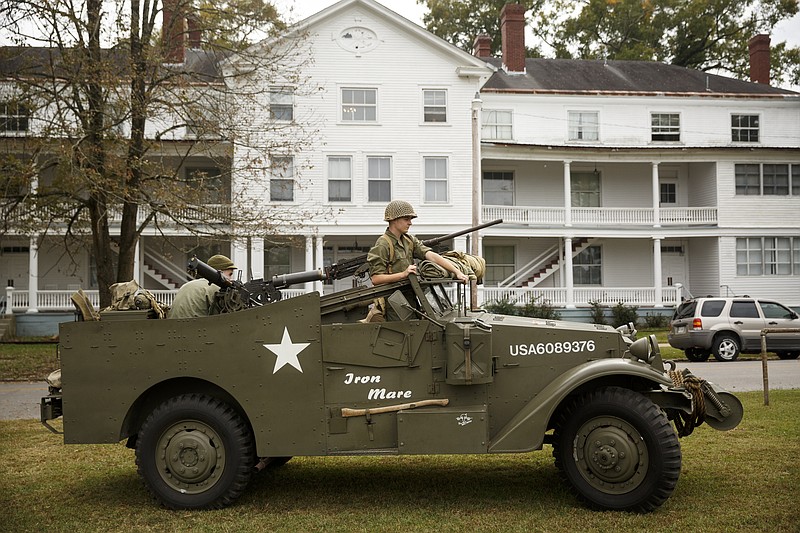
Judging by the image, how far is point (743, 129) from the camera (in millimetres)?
35969

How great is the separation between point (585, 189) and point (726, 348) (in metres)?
16.5

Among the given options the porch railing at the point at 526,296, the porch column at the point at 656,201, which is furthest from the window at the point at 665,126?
the porch railing at the point at 526,296

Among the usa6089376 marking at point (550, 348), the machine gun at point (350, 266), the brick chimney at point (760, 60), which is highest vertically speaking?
the brick chimney at point (760, 60)

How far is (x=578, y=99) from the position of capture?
34562 mm

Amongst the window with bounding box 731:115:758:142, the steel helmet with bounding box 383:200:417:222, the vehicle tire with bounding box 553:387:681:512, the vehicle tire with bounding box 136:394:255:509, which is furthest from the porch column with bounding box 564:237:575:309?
the vehicle tire with bounding box 136:394:255:509

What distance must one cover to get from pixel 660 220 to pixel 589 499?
29626 millimetres

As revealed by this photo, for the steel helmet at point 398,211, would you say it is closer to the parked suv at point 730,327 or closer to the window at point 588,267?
the parked suv at point 730,327

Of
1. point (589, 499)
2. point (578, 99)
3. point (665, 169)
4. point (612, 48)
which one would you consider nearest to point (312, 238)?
point (578, 99)

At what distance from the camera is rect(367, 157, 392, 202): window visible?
31016mm

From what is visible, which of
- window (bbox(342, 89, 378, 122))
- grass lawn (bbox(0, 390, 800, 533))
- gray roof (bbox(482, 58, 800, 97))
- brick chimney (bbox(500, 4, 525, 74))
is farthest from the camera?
brick chimney (bbox(500, 4, 525, 74))

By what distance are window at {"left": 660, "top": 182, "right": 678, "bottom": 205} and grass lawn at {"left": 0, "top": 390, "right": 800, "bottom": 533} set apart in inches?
1111

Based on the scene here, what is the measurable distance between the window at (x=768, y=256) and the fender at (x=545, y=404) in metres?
30.5

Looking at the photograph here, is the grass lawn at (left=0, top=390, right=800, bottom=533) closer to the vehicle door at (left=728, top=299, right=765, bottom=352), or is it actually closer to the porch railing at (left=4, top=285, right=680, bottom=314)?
the vehicle door at (left=728, top=299, right=765, bottom=352)

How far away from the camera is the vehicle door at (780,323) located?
65.6ft
